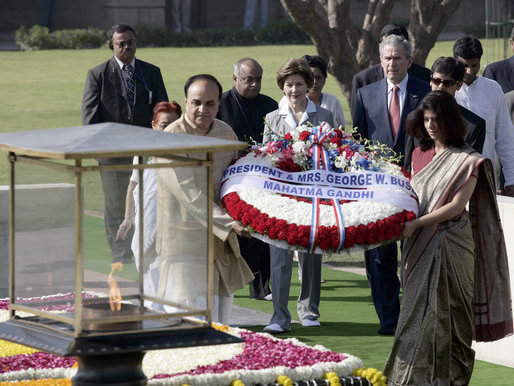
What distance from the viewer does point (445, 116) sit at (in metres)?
5.80

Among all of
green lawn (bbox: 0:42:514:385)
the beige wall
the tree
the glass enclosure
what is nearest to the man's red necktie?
green lawn (bbox: 0:42:514:385)

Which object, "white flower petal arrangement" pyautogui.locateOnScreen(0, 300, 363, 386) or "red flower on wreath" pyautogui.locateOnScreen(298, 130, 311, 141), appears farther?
"red flower on wreath" pyautogui.locateOnScreen(298, 130, 311, 141)

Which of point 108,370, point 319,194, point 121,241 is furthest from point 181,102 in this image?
point 108,370

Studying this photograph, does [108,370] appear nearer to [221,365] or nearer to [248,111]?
[221,365]

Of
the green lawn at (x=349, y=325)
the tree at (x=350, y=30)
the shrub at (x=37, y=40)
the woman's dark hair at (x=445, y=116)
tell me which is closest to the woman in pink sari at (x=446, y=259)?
the woman's dark hair at (x=445, y=116)

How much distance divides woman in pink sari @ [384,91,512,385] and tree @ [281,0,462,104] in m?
8.83

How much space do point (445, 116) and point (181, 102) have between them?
19.1 m

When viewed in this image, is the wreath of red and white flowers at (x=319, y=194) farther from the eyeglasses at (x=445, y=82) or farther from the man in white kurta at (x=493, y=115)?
the man in white kurta at (x=493, y=115)

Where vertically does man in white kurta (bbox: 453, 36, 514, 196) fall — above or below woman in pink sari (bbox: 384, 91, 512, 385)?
above

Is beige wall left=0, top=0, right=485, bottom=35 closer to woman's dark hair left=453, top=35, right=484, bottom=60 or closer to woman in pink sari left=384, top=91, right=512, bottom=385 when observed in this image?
woman's dark hair left=453, top=35, right=484, bottom=60

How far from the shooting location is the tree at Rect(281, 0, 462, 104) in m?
14.7

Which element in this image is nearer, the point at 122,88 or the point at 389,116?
the point at 389,116

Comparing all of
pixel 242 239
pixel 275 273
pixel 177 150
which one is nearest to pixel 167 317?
pixel 177 150

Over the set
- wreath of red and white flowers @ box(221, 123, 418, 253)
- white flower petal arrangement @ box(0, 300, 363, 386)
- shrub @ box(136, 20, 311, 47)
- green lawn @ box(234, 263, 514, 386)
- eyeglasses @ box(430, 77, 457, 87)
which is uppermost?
shrub @ box(136, 20, 311, 47)
